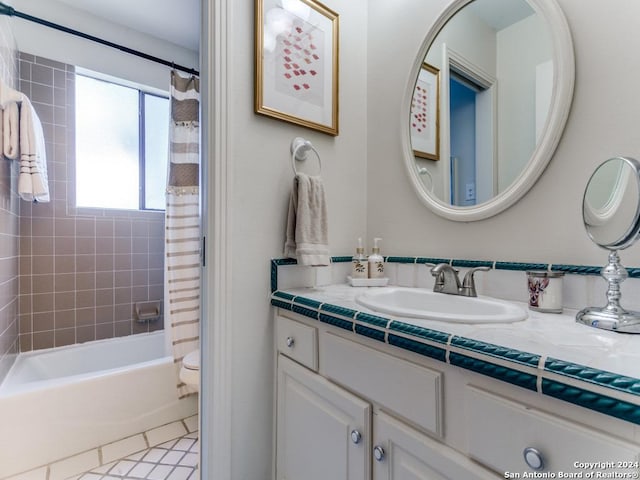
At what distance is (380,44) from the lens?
1.44 metres

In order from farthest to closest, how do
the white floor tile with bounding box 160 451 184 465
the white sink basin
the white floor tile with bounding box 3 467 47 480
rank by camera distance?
the white floor tile with bounding box 160 451 184 465 < the white floor tile with bounding box 3 467 47 480 < the white sink basin

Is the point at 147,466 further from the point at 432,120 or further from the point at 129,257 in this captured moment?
the point at 432,120

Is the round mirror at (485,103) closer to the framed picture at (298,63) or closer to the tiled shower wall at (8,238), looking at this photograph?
the framed picture at (298,63)

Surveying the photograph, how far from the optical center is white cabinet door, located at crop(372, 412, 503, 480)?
61 cm

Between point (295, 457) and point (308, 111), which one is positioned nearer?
point (295, 457)

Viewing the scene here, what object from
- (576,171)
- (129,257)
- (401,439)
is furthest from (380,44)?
(129,257)

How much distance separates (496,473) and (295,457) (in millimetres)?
693

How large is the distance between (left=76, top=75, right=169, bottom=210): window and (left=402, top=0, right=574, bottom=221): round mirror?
2.16 metres

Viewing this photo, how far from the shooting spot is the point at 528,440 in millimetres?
512

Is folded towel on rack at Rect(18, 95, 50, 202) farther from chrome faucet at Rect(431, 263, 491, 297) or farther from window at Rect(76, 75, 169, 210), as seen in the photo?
chrome faucet at Rect(431, 263, 491, 297)

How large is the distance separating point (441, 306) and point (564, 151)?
22.9 inches

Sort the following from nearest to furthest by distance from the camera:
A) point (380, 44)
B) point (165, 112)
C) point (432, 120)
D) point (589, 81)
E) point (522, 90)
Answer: point (589, 81), point (522, 90), point (432, 120), point (380, 44), point (165, 112)

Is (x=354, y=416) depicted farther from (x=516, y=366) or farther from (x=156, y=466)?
(x=156, y=466)

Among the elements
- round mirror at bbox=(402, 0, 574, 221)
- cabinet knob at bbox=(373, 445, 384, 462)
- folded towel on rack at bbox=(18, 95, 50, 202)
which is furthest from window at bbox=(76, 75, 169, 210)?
cabinet knob at bbox=(373, 445, 384, 462)
